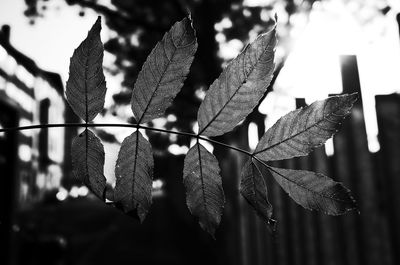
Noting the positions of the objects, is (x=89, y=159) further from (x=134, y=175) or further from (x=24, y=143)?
(x=24, y=143)

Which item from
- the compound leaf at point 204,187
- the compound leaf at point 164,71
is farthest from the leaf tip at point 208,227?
the compound leaf at point 164,71

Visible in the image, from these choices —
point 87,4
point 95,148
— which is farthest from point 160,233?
point 95,148

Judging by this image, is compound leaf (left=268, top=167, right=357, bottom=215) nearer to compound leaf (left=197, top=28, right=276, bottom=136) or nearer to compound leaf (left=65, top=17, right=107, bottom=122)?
compound leaf (left=197, top=28, right=276, bottom=136)

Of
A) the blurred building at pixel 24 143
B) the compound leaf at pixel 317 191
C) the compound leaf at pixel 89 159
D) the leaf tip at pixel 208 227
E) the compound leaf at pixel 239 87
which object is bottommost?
the leaf tip at pixel 208 227

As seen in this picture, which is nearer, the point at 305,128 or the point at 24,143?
the point at 305,128

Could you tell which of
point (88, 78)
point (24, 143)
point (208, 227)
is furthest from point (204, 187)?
point (24, 143)

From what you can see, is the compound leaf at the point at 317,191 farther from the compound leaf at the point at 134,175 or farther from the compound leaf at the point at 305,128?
the compound leaf at the point at 134,175
